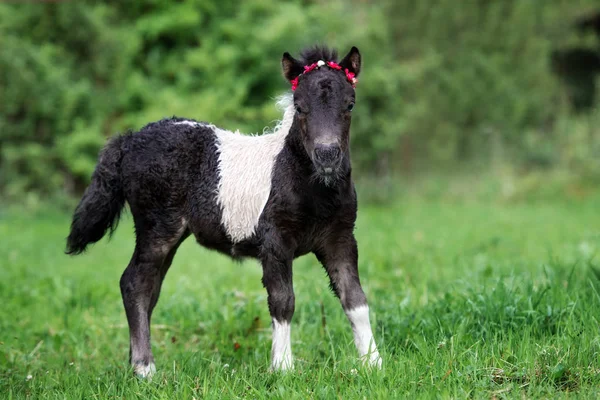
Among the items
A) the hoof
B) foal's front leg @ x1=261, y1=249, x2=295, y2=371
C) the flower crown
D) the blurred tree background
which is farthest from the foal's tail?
the blurred tree background

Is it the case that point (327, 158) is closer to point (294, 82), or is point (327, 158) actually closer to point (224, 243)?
point (294, 82)

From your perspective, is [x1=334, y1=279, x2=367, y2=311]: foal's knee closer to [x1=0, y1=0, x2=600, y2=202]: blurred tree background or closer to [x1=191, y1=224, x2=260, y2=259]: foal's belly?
[x1=191, y1=224, x2=260, y2=259]: foal's belly

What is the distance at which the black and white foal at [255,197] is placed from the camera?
13.7ft

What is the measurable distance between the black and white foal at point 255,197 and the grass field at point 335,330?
349 millimetres

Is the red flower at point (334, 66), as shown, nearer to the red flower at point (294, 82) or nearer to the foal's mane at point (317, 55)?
the foal's mane at point (317, 55)

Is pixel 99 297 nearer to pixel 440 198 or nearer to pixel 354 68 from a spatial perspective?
pixel 354 68

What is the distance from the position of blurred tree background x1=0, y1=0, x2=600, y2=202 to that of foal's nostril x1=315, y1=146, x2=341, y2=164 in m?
11.7

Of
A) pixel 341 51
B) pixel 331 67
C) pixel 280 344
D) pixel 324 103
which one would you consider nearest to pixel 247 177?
pixel 324 103

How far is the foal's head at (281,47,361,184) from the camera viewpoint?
154 inches

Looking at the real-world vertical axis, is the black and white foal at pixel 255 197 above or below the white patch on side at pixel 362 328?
above

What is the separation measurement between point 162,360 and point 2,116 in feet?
48.1

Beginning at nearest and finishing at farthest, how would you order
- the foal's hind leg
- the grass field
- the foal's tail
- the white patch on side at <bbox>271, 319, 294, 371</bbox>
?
the grass field < the white patch on side at <bbox>271, 319, 294, 371</bbox> < the foal's hind leg < the foal's tail

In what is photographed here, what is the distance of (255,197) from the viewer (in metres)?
4.47

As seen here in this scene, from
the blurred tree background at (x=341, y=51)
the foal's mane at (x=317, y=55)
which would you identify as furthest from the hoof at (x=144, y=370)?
the blurred tree background at (x=341, y=51)
